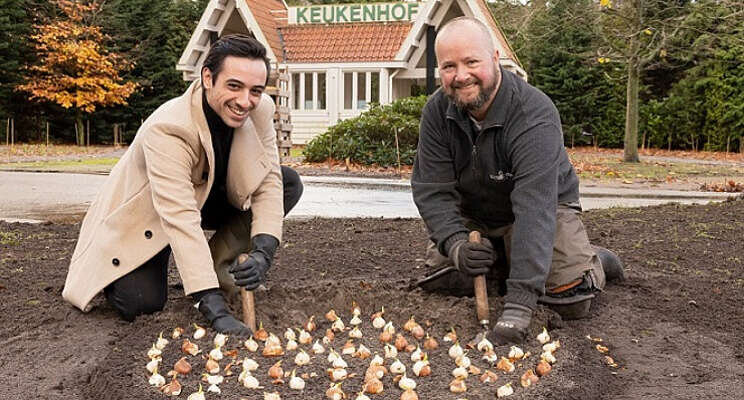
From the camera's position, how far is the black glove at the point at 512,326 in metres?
3.20

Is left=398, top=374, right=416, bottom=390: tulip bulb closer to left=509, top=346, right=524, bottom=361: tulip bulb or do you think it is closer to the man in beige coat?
left=509, top=346, right=524, bottom=361: tulip bulb

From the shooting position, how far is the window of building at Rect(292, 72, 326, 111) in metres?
23.9

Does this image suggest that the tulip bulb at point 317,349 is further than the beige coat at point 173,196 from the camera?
No

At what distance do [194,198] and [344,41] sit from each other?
21.1 metres

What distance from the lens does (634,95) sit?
19406 millimetres

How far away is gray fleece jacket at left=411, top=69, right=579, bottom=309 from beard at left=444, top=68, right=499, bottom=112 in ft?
0.20

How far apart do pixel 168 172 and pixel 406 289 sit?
1435mm

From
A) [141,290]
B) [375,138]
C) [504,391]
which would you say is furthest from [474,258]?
[375,138]

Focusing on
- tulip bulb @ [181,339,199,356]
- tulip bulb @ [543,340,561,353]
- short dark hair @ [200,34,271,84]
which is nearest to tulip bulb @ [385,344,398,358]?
tulip bulb @ [543,340,561,353]

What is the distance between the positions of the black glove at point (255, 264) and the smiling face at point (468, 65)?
1.13 m

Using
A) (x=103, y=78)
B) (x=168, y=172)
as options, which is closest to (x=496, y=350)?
(x=168, y=172)

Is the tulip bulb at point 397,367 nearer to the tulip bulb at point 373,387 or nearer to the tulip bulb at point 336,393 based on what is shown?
the tulip bulb at point 373,387

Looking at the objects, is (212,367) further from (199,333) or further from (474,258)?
(474,258)

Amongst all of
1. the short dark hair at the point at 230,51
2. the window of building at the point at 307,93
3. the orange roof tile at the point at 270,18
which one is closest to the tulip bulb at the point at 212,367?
the short dark hair at the point at 230,51
